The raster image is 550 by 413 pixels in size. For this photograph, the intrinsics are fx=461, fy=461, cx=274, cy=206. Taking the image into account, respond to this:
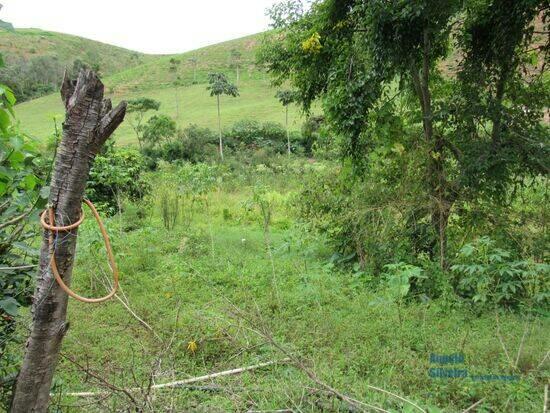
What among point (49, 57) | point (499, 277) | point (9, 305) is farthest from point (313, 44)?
point (49, 57)

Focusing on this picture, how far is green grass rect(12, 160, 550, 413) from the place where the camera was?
10.7 feet

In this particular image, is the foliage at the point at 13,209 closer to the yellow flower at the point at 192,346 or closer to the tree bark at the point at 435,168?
the yellow flower at the point at 192,346

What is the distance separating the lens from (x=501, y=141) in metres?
5.82

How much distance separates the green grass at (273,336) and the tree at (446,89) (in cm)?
150

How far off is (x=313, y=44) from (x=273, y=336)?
13.1ft

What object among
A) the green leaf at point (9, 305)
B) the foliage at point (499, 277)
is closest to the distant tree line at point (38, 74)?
the foliage at point (499, 277)

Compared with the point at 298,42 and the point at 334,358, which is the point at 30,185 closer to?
the point at 334,358

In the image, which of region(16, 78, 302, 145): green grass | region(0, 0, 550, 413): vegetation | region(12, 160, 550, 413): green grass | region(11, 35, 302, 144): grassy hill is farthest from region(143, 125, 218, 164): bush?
region(12, 160, 550, 413): green grass

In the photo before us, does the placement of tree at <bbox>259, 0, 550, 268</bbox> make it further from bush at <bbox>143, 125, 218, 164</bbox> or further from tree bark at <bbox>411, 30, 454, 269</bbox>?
bush at <bbox>143, 125, 218, 164</bbox>

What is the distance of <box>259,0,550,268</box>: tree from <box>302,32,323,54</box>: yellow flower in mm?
14

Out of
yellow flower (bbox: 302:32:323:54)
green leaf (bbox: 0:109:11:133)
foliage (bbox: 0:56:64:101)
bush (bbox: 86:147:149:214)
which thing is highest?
foliage (bbox: 0:56:64:101)

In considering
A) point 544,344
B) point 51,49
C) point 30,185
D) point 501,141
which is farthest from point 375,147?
point 51,49

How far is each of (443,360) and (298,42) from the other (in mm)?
4774

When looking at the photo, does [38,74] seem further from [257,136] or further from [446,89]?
[446,89]
